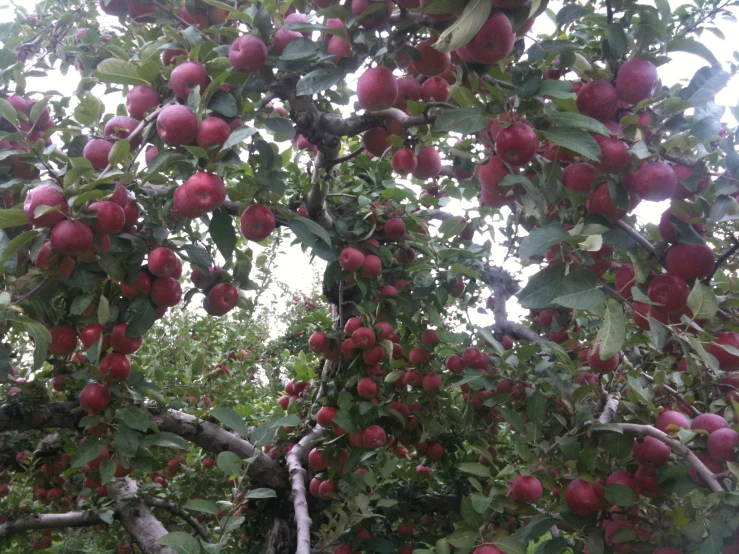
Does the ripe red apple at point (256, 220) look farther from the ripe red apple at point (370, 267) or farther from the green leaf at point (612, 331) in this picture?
the green leaf at point (612, 331)

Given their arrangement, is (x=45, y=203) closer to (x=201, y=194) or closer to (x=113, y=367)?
(x=201, y=194)

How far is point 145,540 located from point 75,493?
35.1 inches

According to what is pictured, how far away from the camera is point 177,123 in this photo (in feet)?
3.89

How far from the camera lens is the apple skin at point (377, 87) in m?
1.27

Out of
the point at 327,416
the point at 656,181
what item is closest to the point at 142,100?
the point at 656,181

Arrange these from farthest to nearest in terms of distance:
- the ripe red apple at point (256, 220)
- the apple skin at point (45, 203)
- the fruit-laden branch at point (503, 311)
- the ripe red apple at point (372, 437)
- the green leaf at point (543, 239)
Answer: the fruit-laden branch at point (503, 311), the ripe red apple at point (372, 437), the ripe red apple at point (256, 220), the apple skin at point (45, 203), the green leaf at point (543, 239)

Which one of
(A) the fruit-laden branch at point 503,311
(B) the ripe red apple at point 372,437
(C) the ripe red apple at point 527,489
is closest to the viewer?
(C) the ripe red apple at point 527,489

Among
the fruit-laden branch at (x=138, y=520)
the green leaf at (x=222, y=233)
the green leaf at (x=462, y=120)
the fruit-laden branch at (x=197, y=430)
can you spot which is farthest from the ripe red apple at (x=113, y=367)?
the green leaf at (x=462, y=120)

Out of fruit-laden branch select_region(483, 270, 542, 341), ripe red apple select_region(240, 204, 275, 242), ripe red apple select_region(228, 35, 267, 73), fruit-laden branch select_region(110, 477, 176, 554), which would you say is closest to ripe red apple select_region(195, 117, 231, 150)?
ripe red apple select_region(228, 35, 267, 73)

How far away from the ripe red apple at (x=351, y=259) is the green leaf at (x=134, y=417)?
873 mm

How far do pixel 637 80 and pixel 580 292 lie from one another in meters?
0.48

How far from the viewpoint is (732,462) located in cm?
110

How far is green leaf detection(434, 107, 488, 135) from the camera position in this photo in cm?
106

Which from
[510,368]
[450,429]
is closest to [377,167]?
[510,368]
